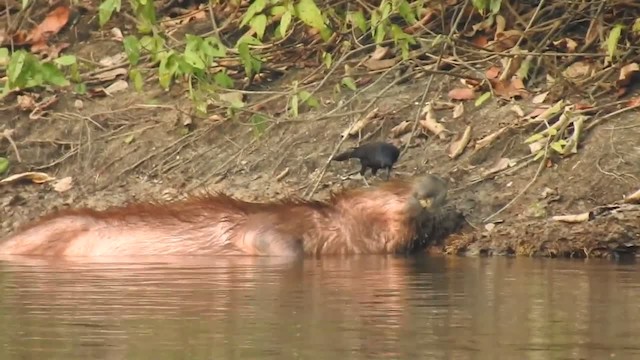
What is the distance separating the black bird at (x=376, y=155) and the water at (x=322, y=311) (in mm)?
1504

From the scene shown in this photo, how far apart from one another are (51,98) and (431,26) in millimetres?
2806

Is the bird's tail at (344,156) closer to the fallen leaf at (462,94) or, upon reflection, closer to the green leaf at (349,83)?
the green leaf at (349,83)

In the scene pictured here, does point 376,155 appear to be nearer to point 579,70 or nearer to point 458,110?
point 458,110

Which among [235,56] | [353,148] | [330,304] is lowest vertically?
[330,304]

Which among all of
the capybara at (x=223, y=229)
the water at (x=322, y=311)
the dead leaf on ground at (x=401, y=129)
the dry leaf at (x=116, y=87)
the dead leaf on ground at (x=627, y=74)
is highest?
the dry leaf at (x=116, y=87)

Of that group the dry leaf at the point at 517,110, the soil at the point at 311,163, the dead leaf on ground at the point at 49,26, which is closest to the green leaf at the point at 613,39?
the soil at the point at 311,163

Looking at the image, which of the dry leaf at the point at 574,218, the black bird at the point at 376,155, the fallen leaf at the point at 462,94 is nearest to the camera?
the dry leaf at the point at 574,218

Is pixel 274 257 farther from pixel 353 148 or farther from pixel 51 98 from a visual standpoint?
pixel 51 98

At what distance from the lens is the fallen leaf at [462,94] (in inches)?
446

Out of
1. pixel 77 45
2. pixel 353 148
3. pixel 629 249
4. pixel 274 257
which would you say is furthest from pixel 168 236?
pixel 77 45

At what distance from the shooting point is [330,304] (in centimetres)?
660

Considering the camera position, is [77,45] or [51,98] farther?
[77,45]

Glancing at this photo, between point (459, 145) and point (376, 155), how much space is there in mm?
683

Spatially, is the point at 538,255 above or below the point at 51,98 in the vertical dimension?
below
